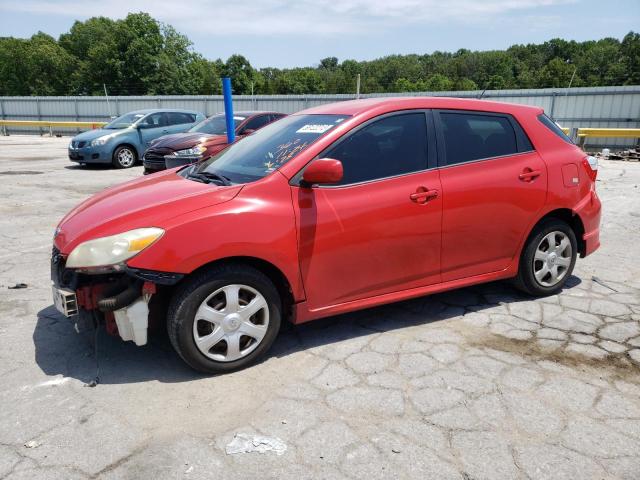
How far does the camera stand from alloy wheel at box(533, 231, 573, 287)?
430 centimetres

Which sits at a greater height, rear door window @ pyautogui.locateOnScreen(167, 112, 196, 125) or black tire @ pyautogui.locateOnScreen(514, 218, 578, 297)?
rear door window @ pyautogui.locateOnScreen(167, 112, 196, 125)

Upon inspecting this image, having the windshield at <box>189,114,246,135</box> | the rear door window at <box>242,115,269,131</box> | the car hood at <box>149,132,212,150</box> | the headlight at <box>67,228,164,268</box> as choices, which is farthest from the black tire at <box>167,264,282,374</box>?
the rear door window at <box>242,115,269,131</box>

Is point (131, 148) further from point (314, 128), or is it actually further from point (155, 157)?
point (314, 128)

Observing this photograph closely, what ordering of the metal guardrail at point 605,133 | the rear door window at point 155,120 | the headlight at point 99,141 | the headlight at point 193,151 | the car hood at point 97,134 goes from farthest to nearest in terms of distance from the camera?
the metal guardrail at point 605,133 < the rear door window at point 155,120 < the car hood at point 97,134 < the headlight at point 99,141 < the headlight at point 193,151

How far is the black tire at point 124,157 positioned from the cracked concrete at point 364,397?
31.7ft

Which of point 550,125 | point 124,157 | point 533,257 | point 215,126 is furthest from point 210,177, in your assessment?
point 124,157

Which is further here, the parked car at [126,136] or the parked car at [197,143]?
the parked car at [126,136]

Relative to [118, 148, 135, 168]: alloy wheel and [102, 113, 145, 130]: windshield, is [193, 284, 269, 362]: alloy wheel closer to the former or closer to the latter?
[118, 148, 135, 168]: alloy wheel

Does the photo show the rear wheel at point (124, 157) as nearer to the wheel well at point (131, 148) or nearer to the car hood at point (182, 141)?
the wheel well at point (131, 148)

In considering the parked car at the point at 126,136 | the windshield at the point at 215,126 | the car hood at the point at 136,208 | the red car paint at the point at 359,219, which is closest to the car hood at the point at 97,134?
the parked car at the point at 126,136

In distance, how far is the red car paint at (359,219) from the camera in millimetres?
3014

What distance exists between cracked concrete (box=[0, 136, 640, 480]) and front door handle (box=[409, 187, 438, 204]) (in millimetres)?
990

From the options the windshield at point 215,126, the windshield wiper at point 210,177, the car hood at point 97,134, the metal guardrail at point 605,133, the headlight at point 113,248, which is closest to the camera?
the headlight at point 113,248

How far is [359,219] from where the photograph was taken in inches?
132
